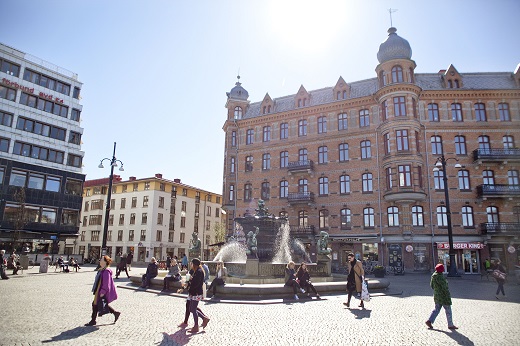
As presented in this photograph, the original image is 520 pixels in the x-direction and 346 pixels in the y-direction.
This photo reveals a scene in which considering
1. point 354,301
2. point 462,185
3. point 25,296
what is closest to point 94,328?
point 25,296

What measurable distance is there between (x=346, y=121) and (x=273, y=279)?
90.3 ft

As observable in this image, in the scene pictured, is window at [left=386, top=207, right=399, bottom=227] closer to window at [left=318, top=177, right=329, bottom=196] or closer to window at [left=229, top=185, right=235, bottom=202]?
window at [left=318, top=177, right=329, bottom=196]

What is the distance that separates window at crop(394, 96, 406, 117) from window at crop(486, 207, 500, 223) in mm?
12436

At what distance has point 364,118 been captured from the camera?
3831 centimetres

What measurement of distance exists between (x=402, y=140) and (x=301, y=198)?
12.1 m

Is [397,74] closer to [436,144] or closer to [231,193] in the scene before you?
[436,144]

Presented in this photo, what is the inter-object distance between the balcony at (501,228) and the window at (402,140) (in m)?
10.2

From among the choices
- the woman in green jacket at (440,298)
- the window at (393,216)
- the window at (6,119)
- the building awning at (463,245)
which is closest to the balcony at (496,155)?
the building awning at (463,245)

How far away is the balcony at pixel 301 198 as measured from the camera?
125 feet

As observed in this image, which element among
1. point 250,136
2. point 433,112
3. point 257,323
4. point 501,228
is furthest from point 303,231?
point 257,323

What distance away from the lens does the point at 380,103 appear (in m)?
36.8

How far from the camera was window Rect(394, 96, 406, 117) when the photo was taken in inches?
1382

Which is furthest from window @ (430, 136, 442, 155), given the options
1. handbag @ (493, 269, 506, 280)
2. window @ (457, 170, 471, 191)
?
handbag @ (493, 269, 506, 280)

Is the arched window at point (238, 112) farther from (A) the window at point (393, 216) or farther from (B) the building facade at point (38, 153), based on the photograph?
(A) the window at point (393, 216)
